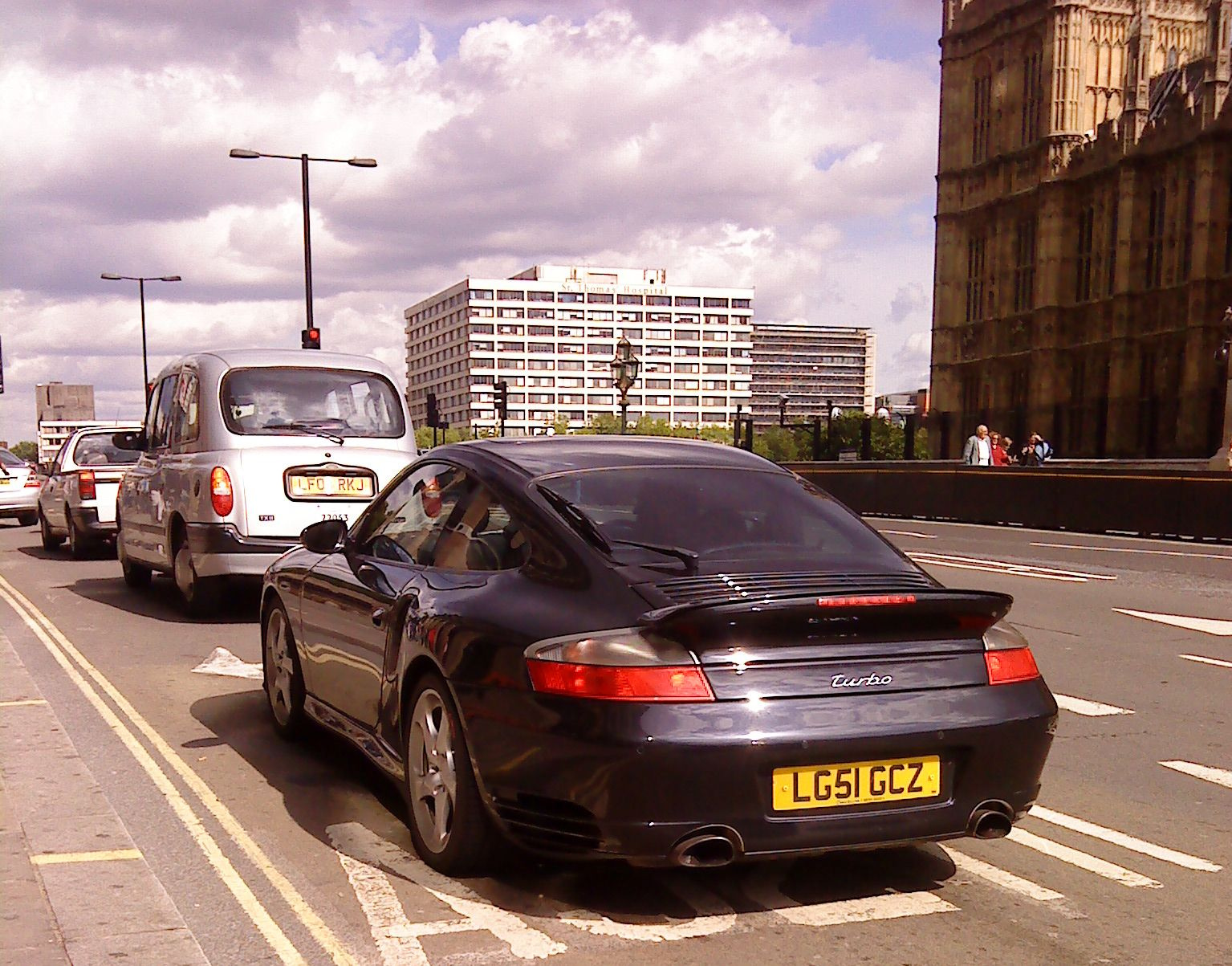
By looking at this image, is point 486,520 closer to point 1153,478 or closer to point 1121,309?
point 1153,478

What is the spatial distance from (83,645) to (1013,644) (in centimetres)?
736

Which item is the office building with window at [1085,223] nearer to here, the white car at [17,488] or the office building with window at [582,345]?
the white car at [17,488]

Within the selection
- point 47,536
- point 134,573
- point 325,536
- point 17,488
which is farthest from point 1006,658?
point 17,488

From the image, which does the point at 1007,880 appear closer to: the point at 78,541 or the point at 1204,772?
the point at 1204,772

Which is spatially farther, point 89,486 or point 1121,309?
point 1121,309

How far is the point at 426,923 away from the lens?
3938 millimetres

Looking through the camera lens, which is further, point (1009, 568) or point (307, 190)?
point (307, 190)

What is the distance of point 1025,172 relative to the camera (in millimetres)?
66688

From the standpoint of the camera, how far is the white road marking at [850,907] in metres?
3.99

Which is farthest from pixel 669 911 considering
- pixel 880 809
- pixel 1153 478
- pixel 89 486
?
pixel 1153 478

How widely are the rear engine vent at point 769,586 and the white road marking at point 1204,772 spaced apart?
2.46m

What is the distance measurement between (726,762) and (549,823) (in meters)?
0.57

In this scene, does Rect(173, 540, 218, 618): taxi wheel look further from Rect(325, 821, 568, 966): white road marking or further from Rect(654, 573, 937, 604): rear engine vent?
Rect(654, 573, 937, 604): rear engine vent

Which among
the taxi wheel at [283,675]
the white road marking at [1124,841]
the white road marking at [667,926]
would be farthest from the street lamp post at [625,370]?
the white road marking at [667,926]
